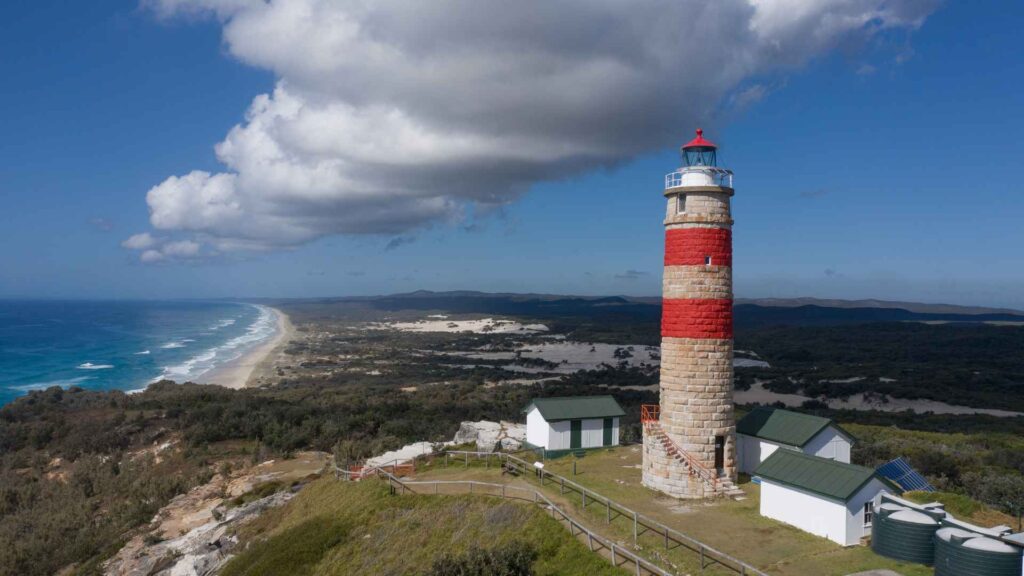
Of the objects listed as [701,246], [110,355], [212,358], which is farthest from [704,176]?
[110,355]

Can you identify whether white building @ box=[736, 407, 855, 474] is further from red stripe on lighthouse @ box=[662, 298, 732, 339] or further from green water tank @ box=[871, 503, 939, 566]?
green water tank @ box=[871, 503, 939, 566]

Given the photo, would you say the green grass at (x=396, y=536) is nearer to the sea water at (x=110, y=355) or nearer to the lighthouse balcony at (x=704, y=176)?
the lighthouse balcony at (x=704, y=176)

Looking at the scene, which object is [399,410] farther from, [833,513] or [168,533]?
[833,513]

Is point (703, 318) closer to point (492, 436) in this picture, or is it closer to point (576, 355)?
point (492, 436)

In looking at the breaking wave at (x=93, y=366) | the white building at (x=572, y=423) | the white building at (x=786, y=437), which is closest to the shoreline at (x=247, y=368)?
the breaking wave at (x=93, y=366)

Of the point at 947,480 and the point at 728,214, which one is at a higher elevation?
the point at 728,214

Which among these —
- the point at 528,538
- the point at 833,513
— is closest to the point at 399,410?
the point at 528,538
